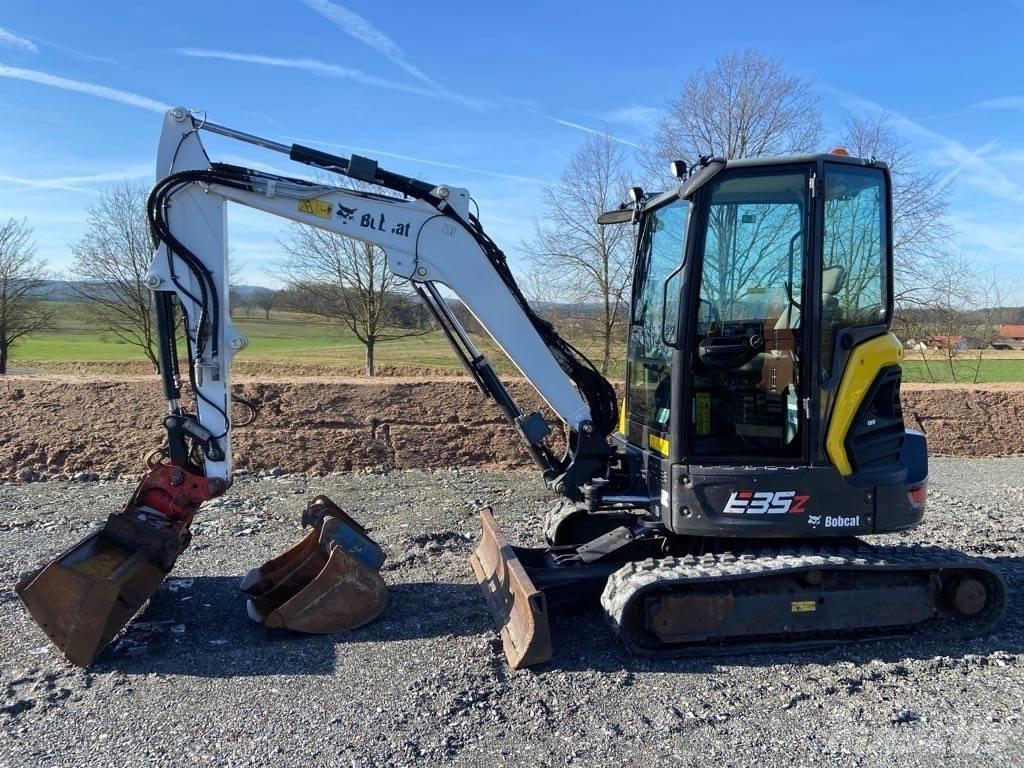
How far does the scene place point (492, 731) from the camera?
370 cm

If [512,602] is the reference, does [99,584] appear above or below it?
above

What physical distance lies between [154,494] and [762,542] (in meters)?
3.74

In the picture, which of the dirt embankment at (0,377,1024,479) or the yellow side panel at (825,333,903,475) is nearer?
the yellow side panel at (825,333,903,475)

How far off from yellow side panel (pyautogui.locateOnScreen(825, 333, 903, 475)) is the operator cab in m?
0.02

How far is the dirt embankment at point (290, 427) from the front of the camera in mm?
9172

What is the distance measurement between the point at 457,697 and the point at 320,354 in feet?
101

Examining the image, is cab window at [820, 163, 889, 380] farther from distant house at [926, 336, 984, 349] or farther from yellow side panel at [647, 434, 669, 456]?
distant house at [926, 336, 984, 349]

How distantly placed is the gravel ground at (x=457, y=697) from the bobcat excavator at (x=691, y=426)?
211mm

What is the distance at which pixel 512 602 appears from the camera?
15.2 ft

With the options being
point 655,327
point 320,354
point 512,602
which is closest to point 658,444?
point 655,327

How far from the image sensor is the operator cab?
446 centimetres

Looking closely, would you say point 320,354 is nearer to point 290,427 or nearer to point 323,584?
point 290,427

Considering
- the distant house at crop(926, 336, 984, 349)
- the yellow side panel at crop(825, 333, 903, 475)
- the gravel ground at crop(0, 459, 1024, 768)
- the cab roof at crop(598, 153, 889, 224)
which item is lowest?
the gravel ground at crop(0, 459, 1024, 768)

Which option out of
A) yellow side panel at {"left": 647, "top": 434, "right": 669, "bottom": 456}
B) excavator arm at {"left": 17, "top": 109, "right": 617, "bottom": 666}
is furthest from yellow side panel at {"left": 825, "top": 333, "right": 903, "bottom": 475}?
excavator arm at {"left": 17, "top": 109, "right": 617, "bottom": 666}
